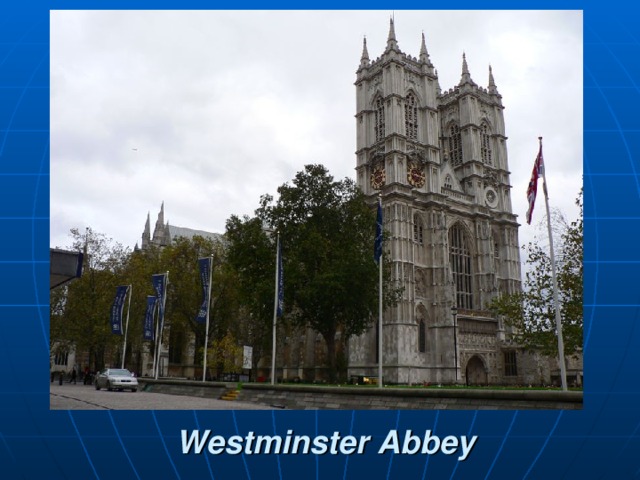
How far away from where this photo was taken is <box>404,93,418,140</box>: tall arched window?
6216 centimetres

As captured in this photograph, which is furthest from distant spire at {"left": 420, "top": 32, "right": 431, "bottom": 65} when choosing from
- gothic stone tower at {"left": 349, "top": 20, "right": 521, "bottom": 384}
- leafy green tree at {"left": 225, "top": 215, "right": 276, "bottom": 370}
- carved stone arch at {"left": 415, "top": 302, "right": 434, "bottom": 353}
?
leafy green tree at {"left": 225, "top": 215, "right": 276, "bottom": 370}

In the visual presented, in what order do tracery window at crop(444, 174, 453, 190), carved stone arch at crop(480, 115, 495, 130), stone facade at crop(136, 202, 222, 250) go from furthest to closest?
1. stone facade at crop(136, 202, 222, 250)
2. carved stone arch at crop(480, 115, 495, 130)
3. tracery window at crop(444, 174, 453, 190)

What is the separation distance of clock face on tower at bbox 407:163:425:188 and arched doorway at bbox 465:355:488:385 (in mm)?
18557

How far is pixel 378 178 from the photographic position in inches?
2335

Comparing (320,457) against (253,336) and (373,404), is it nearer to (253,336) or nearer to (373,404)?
(373,404)

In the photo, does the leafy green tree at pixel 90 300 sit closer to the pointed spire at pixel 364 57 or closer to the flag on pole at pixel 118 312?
the flag on pole at pixel 118 312

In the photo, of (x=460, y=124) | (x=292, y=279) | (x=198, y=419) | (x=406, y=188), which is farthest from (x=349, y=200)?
(x=460, y=124)

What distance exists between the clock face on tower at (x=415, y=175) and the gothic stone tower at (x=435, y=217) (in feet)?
0.50

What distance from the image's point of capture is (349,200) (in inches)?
1458

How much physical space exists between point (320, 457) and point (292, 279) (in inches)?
920

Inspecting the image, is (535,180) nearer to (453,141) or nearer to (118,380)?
(118,380)

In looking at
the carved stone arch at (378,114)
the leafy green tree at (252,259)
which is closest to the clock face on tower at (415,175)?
the carved stone arch at (378,114)

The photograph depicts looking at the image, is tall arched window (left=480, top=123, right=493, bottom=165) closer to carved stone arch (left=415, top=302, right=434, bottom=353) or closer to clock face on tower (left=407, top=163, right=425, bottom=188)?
clock face on tower (left=407, top=163, right=425, bottom=188)

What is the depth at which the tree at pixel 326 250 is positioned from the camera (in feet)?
112
